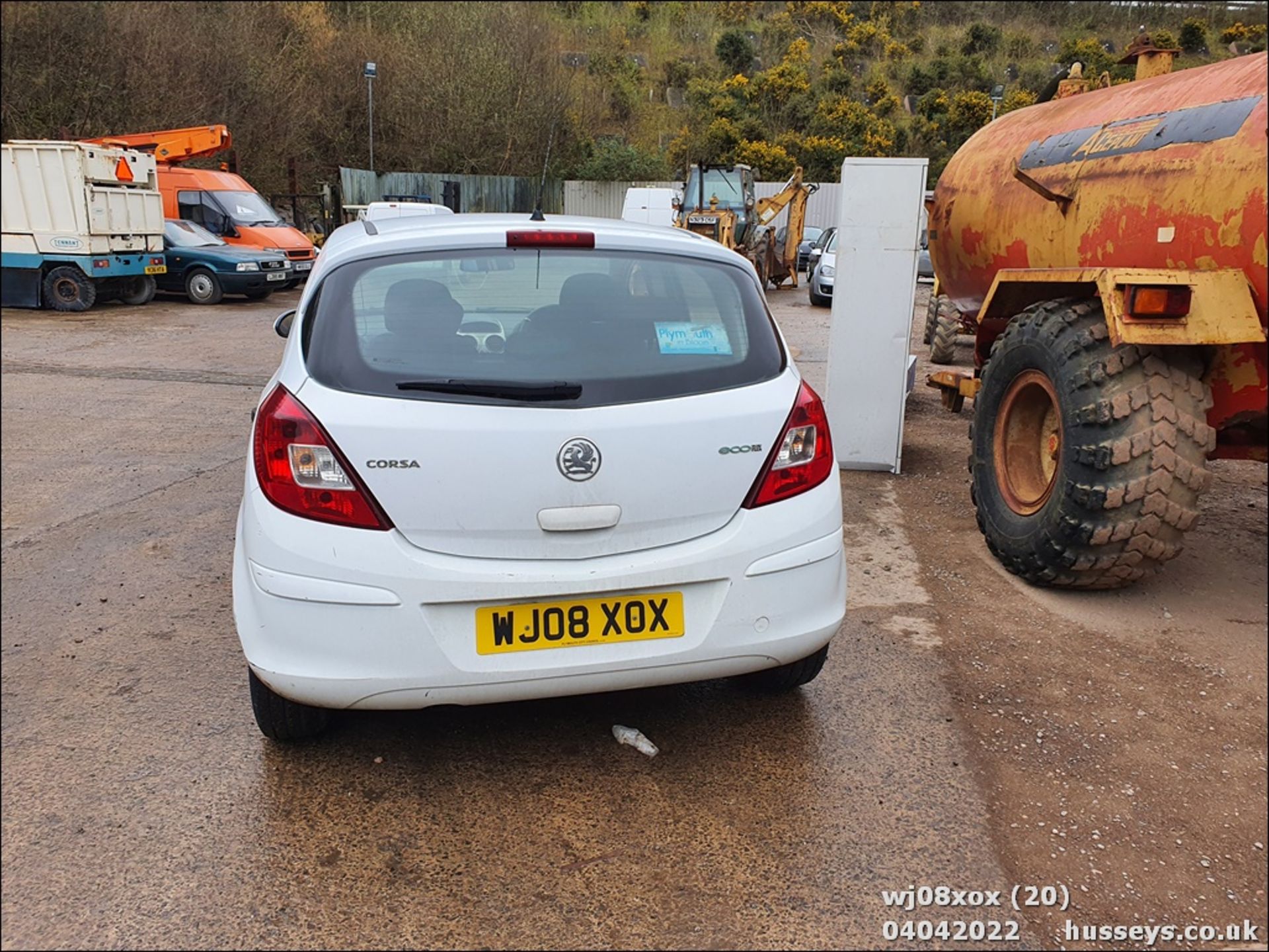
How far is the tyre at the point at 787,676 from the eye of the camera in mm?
3287

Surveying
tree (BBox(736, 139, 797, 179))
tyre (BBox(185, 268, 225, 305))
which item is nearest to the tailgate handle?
tyre (BBox(185, 268, 225, 305))

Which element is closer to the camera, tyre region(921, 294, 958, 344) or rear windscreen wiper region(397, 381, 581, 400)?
rear windscreen wiper region(397, 381, 581, 400)

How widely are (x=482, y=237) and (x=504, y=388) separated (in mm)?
578

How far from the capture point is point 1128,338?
3.68m

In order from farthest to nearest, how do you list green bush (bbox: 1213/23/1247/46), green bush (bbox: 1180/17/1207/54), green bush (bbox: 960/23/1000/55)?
green bush (bbox: 960/23/1000/55)
green bush (bbox: 1180/17/1207/54)
green bush (bbox: 1213/23/1247/46)

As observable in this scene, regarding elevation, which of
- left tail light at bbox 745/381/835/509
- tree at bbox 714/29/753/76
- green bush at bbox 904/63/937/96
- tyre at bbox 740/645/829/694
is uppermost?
tree at bbox 714/29/753/76

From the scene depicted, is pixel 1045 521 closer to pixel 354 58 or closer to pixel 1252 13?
pixel 1252 13

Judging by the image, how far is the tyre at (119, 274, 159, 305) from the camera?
36.5 feet

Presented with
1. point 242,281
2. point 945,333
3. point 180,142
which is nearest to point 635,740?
point 945,333

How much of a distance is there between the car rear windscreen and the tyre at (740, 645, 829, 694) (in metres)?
1.00

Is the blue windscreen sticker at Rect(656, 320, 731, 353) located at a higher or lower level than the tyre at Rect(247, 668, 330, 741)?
higher

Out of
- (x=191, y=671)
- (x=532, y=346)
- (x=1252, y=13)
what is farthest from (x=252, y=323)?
(x=1252, y=13)

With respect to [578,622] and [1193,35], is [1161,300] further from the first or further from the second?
[578,622]

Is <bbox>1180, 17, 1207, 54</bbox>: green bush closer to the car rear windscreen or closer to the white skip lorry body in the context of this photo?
the car rear windscreen
